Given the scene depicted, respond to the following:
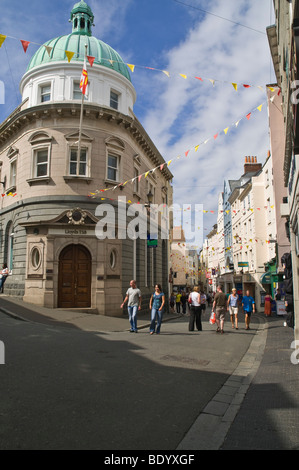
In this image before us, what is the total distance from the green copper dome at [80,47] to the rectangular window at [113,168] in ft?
16.7

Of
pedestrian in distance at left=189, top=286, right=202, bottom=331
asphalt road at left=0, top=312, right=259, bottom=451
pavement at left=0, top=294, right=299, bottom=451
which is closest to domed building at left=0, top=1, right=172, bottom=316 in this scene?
pedestrian in distance at left=189, top=286, right=202, bottom=331

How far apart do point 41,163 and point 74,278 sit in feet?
20.0

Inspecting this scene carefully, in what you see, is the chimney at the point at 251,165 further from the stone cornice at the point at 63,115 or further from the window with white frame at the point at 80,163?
the window with white frame at the point at 80,163

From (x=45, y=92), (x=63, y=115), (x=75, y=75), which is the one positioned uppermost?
(x=75, y=75)

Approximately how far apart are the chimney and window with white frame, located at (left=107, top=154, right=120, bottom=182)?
24757mm

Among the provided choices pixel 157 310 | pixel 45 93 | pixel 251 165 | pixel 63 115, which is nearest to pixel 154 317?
pixel 157 310

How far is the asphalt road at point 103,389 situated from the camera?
3477mm

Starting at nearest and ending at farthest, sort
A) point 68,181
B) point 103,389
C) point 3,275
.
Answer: point 103,389 → point 68,181 → point 3,275

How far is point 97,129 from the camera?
17766 mm

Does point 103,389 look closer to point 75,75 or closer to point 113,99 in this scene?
point 75,75

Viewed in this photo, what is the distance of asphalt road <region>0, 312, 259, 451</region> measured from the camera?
3.48m

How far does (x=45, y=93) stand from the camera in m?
18.3
